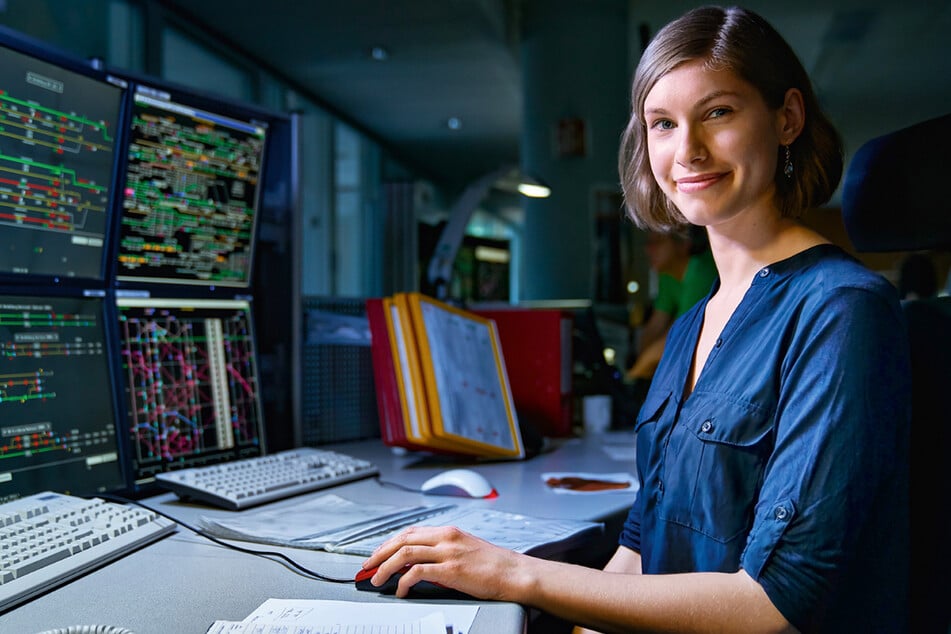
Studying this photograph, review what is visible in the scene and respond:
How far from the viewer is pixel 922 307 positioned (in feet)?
2.79

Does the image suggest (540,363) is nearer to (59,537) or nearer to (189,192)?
(189,192)

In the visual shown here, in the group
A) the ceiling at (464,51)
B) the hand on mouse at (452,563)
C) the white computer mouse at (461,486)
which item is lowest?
the white computer mouse at (461,486)

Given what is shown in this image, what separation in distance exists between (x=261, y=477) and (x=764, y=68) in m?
0.95

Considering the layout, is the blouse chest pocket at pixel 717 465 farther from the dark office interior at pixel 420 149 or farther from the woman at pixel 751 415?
the dark office interior at pixel 420 149

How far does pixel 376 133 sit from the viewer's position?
782 cm

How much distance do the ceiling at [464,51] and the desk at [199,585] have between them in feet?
11.3

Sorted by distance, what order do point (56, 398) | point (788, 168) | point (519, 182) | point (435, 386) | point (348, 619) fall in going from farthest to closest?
point (519, 182)
point (435, 386)
point (56, 398)
point (788, 168)
point (348, 619)

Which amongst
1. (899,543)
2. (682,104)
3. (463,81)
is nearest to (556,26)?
(463,81)

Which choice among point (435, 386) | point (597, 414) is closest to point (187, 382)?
point (435, 386)

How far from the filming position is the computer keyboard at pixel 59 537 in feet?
2.49

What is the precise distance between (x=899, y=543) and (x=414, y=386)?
936 mm

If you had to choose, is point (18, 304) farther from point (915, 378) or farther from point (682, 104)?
point (915, 378)

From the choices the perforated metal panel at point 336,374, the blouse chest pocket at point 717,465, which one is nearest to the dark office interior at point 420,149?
the perforated metal panel at point 336,374

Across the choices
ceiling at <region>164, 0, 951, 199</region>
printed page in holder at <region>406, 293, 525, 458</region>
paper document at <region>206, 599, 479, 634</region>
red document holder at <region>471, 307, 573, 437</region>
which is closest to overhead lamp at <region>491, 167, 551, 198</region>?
red document holder at <region>471, 307, 573, 437</region>
